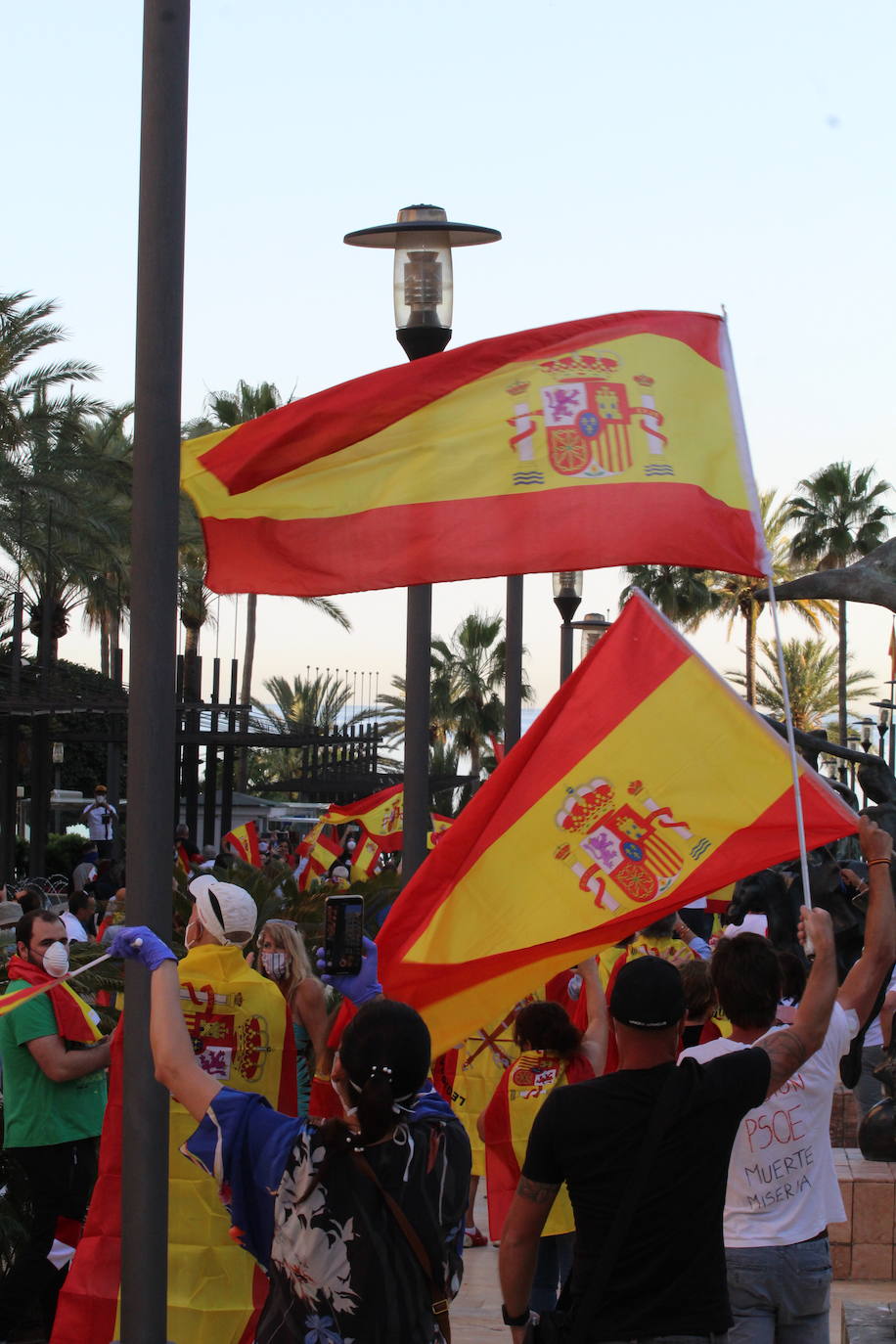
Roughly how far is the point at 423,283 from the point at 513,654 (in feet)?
15.3

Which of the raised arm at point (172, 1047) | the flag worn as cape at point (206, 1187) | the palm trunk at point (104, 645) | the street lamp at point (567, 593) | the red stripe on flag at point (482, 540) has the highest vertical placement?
the palm trunk at point (104, 645)

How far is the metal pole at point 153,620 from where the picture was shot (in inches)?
189

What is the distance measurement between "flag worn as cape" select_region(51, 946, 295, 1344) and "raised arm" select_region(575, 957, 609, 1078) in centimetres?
106

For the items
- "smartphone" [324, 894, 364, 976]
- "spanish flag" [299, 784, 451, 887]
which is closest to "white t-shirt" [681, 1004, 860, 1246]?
"smartphone" [324, 894, 364, 976]

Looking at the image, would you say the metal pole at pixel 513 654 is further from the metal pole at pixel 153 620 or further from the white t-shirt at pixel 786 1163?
the white t-shirt at pixel 786 1163

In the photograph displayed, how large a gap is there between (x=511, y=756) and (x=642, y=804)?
1.61 feet

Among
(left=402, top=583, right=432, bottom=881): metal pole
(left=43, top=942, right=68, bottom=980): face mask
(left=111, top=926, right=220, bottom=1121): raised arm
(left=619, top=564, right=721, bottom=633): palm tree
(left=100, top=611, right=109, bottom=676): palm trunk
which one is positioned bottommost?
(left=43, top=942, right=68, bottom=980): face mask

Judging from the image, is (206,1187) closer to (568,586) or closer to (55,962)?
(55,962)

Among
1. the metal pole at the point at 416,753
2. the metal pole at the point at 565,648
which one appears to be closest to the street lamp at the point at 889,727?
the metal pole at the point at 565,648

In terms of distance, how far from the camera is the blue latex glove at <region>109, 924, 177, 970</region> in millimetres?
3693

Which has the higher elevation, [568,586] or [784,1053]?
[568,586]

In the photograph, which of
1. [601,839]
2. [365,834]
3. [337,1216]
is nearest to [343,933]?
[601,839]

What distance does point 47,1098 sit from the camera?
635 centimetres

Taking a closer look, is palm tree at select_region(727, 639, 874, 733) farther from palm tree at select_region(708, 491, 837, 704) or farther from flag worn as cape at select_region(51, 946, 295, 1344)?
flag worn as cape at select_region(51, 946, 295, 1344)
